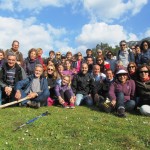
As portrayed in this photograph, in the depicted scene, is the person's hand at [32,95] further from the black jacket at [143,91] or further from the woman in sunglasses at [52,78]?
the black jacket at [143,91]

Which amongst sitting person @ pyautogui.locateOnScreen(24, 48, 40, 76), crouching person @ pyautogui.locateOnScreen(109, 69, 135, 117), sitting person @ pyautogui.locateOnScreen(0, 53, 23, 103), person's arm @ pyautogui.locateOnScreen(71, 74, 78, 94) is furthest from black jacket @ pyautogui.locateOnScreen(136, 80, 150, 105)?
sitting person @ pyautogui.locateOnScreen(24, 48, 40, 76)

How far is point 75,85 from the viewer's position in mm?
14656

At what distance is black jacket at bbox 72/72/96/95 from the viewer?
14.6 m

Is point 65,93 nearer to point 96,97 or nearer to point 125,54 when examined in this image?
point 96,97

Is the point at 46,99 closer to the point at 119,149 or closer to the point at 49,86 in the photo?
the point at 49,86

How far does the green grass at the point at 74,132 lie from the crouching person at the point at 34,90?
3.29 feet

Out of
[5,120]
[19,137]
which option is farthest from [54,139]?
[5,120]

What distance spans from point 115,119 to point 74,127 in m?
1.95

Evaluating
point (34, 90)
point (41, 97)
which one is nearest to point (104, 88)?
point (41, 97)

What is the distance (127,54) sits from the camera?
17141mm

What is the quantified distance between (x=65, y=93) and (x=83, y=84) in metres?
1.32

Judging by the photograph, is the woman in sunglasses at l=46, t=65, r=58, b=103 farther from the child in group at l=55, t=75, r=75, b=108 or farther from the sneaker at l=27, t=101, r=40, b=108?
the sneaker at l=27, t=101, r=40, b=108

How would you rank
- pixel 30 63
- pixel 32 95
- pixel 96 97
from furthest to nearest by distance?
pixel 30 63, pixel 96 97, pixel 32 95

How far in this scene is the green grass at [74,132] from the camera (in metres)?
8.12
